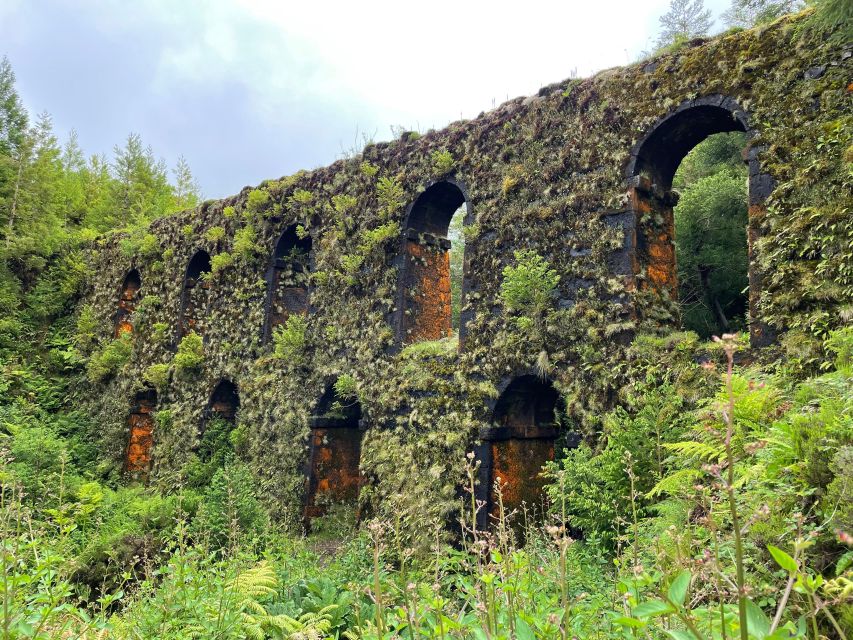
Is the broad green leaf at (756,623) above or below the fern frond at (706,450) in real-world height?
below

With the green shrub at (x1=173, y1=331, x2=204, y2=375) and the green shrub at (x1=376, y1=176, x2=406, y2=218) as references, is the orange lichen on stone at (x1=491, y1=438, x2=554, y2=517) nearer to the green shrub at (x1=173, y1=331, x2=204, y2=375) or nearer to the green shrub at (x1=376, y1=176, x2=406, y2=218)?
the green shrub at (x1=376, y1=176, x2=406, y2=218)

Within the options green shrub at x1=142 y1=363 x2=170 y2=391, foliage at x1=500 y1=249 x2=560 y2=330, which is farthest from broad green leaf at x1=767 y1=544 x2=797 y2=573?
green shrub at x1=142 y1=363 x2=170 y2=391

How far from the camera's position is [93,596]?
8.16m

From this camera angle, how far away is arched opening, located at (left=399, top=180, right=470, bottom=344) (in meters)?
9.66

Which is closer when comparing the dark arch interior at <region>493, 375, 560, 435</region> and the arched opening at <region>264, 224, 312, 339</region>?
the dark arch interior at <region>493, 375, 560, 435</region>

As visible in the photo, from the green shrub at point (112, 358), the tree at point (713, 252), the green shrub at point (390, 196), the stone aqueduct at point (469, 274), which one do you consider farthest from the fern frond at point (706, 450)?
the green shrub at point (112, 358)

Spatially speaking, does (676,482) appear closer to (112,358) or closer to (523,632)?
(523,632)

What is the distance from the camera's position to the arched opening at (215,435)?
481 inches

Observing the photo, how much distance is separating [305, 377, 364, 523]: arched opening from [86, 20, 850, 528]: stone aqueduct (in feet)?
0.13

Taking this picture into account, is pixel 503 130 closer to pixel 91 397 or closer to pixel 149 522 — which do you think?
pixel 149 522

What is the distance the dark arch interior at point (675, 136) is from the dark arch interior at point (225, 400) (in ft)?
30.6

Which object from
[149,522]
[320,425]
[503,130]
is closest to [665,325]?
[503,130]

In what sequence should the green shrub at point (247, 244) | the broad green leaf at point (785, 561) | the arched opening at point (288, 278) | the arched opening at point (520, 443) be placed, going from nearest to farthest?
the broad green leaf at point (785, 561) → the arched opening at point (520, 443) → the arched opening at point (288, 278) → the green shrub at point (247, 244)

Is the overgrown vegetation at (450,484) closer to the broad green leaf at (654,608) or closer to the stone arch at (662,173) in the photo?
the broad green leaf at (654,608)
